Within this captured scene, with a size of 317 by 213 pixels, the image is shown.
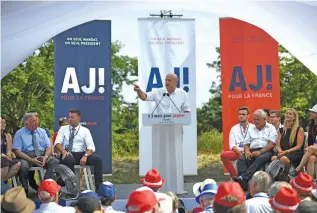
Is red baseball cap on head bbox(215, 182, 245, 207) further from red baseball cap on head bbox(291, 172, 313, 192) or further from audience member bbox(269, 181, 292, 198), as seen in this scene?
red baseball cap on head bbox(291, 172, 313, 192)

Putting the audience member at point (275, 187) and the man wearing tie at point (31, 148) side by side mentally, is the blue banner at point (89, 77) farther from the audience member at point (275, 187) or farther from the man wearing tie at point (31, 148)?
the audience member at point (275, 187)

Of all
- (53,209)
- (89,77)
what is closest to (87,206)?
(53,209)

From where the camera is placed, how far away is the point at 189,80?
10734 millimetres

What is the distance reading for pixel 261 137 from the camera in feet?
26.1

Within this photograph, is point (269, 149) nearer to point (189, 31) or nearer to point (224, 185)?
point (189, 31)

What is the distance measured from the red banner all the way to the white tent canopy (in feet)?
10.6

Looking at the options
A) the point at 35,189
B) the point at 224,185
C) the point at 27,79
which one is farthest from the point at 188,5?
the point at 27,79

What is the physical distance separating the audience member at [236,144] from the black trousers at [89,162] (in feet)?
5.08

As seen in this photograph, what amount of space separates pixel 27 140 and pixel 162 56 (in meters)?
3.51

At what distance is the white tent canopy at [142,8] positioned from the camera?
6359 millimetres

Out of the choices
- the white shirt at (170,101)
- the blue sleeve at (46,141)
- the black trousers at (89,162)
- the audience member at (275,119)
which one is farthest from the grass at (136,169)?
the white shirt at (170,101)

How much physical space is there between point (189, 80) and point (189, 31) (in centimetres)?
82

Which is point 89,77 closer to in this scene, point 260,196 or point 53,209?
point 53,209

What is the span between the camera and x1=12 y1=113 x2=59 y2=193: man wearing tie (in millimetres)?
7703
